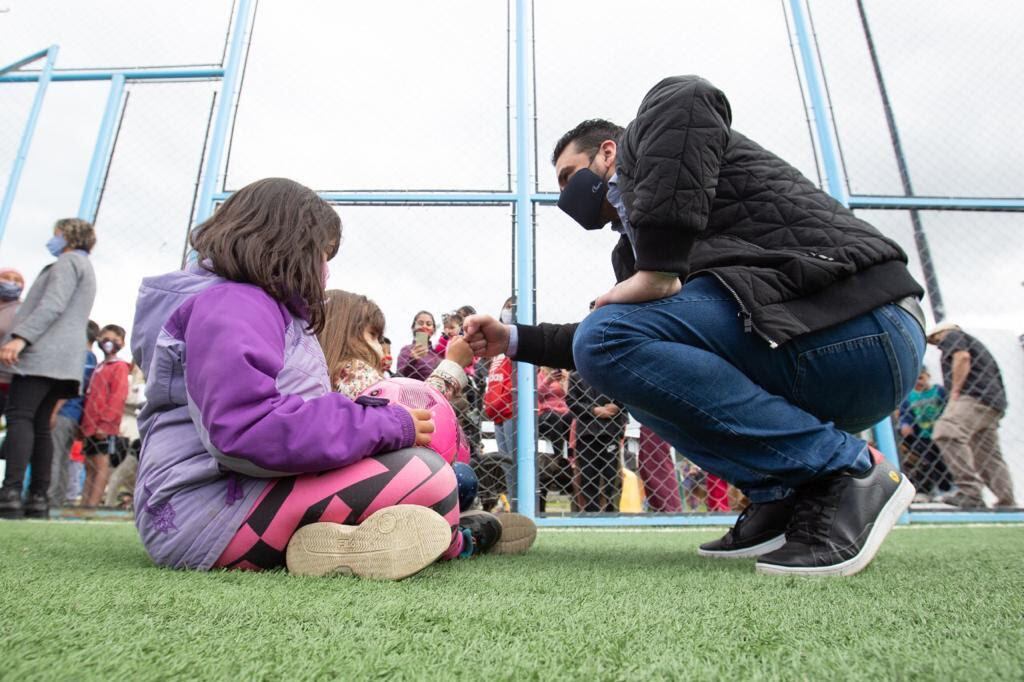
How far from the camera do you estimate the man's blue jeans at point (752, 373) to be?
1.28m

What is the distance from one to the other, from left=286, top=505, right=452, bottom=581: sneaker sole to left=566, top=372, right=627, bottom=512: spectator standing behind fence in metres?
2.62

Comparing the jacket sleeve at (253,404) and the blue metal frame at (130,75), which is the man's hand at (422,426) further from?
the blue metal frame at (130,75)

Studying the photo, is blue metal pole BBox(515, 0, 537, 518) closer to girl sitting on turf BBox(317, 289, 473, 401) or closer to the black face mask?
girl sitting on turf BBox(317, 289, 473, 401)

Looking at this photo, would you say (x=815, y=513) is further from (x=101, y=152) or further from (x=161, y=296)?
(x=101, y=152)

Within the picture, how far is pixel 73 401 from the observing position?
453cm

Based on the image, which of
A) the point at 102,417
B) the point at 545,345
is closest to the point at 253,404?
the point at 545,345

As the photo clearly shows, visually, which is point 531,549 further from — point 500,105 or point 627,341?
point 500,105

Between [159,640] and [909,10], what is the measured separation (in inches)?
201

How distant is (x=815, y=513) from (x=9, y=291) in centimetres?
399

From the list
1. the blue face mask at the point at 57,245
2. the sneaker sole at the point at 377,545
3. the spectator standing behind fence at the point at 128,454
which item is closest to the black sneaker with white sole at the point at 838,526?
the sneaker sole at the point at 377,545

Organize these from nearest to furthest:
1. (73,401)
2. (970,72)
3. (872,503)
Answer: (872,503)
(970,72)
(73,401)

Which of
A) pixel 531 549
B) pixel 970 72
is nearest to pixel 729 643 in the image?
pixel 531 549

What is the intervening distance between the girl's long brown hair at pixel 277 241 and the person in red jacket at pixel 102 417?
12.5 ft

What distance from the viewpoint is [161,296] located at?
120 centimetres
